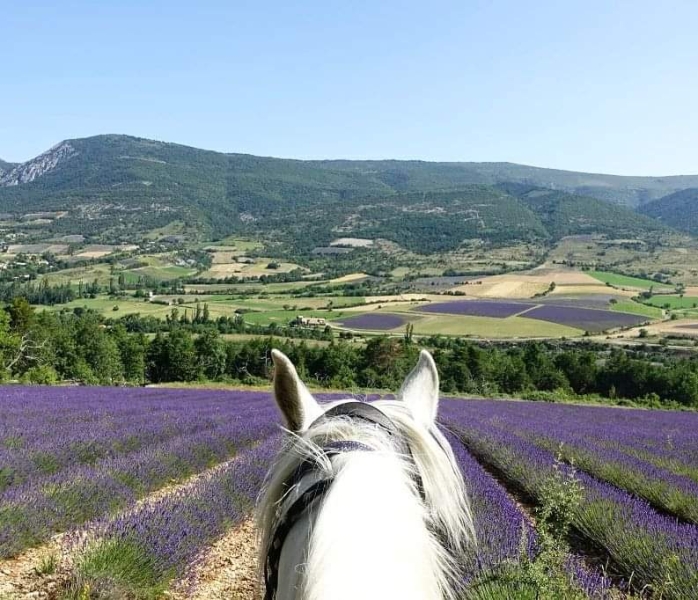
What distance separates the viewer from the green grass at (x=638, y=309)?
69.3m

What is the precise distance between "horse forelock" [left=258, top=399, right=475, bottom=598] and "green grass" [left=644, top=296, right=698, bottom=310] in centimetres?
8576

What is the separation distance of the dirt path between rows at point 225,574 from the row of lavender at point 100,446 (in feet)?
2.94

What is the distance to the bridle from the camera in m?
0.97

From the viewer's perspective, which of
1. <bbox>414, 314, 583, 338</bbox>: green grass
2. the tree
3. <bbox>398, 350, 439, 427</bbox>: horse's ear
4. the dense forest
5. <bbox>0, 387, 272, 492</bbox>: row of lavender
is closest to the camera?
<bbox>398, 350, 439, 427</bbox>: horse's ear

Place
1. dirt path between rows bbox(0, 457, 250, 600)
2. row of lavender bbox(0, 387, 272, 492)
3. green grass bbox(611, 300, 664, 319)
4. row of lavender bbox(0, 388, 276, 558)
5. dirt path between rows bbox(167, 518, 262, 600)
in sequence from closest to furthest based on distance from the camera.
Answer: dirt path between rows bbox(0, 457, 250, 600)
dirt path between rows bbox(167, 518, 262, 600)
row of lavender bbox(0, 388, 276, 558)
row of lavender bbox(0, 387, 272, 492)
green grass bbox(611, 300, 664, 319)

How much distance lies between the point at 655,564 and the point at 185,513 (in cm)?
313

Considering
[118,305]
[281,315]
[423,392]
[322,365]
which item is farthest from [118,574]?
[118,305]

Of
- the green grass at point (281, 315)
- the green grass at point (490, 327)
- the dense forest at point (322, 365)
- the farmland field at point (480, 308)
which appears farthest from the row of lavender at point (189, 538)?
the farmland field at point (480, 308)

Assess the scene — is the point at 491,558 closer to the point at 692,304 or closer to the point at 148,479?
the point at 148,479

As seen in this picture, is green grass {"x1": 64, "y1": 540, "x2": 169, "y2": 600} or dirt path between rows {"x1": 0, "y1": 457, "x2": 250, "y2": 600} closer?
green grass {"x1": 64, "y1": 540, "x2": 169, "y2": 600}

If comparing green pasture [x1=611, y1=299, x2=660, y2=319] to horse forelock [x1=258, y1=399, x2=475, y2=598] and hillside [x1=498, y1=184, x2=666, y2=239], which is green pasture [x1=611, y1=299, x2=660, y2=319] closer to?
horse forelock [x1=258, y1=399, x2=475, y2=598]

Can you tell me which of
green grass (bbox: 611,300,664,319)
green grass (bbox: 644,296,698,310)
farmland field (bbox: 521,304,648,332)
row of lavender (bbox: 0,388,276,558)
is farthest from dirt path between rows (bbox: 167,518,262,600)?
green grass (bbox: 644,296,698,310)

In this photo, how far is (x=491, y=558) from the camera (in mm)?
3201

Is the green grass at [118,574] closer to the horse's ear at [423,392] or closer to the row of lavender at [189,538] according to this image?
the row of lavender at [189,538]
